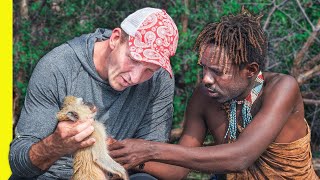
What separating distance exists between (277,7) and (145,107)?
336 cm

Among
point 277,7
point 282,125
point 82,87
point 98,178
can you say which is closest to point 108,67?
point 82,87

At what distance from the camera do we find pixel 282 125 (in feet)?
13.5

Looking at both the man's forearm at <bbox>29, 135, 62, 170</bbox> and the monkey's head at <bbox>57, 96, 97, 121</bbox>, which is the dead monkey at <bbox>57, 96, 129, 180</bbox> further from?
the man's forearm at <bbox>29, 135, 62, 170</bbox>

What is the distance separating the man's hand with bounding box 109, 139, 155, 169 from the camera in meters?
3.74

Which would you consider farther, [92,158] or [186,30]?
[186,30]

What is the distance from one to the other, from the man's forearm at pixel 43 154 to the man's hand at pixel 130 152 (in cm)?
30

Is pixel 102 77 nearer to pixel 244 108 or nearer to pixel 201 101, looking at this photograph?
pixel 201 101

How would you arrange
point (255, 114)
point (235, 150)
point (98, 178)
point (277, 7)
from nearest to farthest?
point (98, 178) < point (235, 150) < point (255, 114) < point (277, 7)

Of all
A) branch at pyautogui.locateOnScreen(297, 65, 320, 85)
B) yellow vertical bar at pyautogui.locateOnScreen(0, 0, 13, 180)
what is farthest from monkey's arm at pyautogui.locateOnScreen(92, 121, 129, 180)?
branch at pyautogui.locateOnScreen(297, 65, 320, 85)

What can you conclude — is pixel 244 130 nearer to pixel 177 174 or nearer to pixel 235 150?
pixel 235 150

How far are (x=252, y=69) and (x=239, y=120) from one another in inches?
15.8

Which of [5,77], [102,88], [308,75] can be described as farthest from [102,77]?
[308,75]

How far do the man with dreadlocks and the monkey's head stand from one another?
276 millimetres

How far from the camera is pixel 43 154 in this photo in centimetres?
371
